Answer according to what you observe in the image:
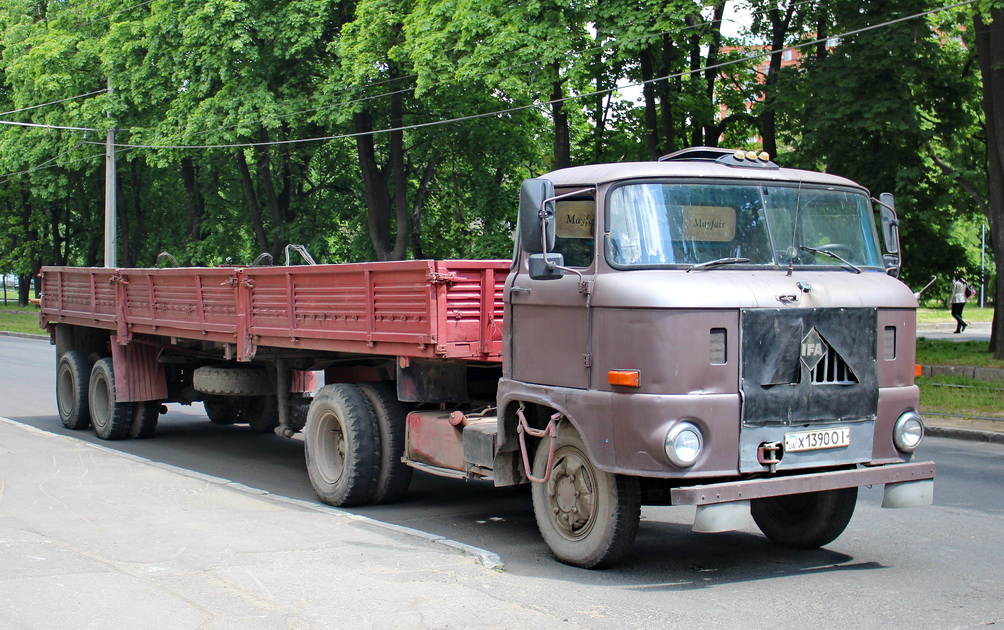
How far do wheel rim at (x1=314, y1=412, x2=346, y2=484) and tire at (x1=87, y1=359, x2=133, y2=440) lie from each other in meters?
4.77

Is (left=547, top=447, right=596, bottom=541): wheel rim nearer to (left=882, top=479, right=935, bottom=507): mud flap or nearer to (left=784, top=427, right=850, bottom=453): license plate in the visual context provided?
(left=784, top=427, right=850, bottom=453): license plate

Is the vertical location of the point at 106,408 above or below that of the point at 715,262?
below

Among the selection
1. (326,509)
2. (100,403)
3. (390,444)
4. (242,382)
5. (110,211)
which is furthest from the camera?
(110,211)

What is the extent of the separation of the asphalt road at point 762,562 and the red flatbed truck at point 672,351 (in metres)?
0.32

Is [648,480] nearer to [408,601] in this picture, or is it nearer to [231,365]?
[408,601]

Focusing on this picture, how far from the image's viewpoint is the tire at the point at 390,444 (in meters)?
8.89

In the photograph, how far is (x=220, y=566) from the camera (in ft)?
22.1

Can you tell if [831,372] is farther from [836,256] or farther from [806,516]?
[806,516]

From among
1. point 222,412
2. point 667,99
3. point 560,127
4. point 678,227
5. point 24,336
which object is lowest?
point 222,412

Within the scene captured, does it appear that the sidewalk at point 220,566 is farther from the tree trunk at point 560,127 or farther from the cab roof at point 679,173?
the tree trunk at point 560,127

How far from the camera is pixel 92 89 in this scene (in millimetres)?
38688

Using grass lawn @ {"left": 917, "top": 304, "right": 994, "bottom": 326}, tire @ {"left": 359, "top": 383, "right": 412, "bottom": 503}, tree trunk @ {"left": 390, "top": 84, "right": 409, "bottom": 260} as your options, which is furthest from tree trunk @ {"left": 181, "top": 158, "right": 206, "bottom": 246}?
tire @ {"left": 359, "top": 383, "right": 412, "bottom": 503}

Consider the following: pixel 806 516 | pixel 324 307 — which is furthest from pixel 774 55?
pixel 806 516

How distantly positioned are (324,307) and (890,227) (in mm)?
4411
